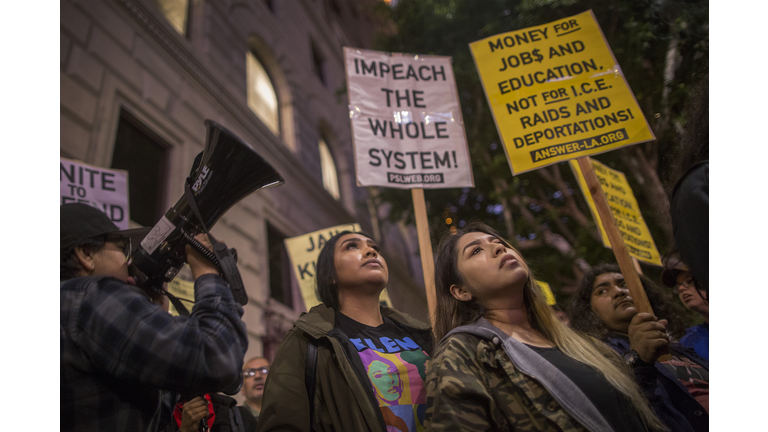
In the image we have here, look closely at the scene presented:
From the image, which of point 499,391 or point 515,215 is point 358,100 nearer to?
point 499,391

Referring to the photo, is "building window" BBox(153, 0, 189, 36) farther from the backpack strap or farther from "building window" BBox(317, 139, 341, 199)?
the backpack strap

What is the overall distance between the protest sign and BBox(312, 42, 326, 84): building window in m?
11.8

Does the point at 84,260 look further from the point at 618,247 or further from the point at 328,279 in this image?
the point at 618,247

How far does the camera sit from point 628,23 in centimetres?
656

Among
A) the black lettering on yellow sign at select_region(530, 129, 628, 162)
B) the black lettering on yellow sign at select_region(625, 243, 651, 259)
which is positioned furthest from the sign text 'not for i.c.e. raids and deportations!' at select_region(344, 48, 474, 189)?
the black lettering on yellow sign at select_region(625, 243, 651, 259)

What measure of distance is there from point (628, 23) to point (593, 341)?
579cm

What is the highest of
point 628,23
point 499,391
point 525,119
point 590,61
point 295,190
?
point 628,23

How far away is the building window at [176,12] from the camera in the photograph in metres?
7.91

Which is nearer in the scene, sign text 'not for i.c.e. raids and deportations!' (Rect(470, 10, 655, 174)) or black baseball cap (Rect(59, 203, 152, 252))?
black baseball cap (Rect(59, 203, 152, 252))

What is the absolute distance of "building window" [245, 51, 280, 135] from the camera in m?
9.88

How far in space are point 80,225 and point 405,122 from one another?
2.58 m

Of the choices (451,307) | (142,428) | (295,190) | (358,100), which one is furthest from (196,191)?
(295,190)

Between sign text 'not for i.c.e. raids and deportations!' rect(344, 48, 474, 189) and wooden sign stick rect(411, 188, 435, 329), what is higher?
sign text 'not for i.c.e. raids and deportations!' rect(344, 48, 474, 189)

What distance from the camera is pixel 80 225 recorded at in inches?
76.9
